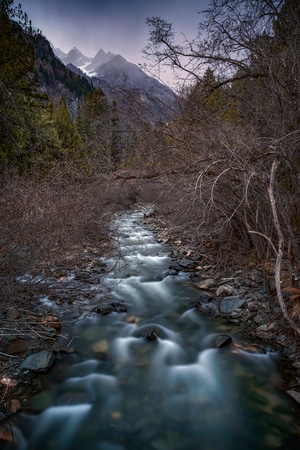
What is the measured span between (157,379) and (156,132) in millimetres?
4839

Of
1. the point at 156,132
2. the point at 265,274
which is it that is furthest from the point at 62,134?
the point at 265,274

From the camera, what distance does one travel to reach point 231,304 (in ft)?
17.3

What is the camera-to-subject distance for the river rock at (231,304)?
5176 millimetres

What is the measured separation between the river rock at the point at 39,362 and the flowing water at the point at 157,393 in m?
0.10

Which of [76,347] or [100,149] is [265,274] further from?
[100,149]

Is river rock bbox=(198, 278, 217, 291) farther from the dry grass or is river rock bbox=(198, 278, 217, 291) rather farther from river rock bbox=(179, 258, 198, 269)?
the dry grass

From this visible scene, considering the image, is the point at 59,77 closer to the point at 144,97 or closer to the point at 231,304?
the point at 144,97

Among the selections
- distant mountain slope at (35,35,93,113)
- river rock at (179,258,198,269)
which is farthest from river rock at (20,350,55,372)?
distant mountain slope at (35,35,93,113)

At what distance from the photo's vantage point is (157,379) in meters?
3.85

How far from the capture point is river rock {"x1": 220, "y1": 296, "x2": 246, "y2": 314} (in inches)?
204

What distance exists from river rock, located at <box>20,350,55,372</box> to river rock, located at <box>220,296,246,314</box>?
115 inches

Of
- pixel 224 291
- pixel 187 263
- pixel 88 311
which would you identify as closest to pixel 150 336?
pixel 88 311

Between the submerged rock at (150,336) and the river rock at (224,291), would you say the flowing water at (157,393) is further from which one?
the river rock at (224,291)

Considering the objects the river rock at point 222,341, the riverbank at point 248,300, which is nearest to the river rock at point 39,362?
the river rock at point 222,341
